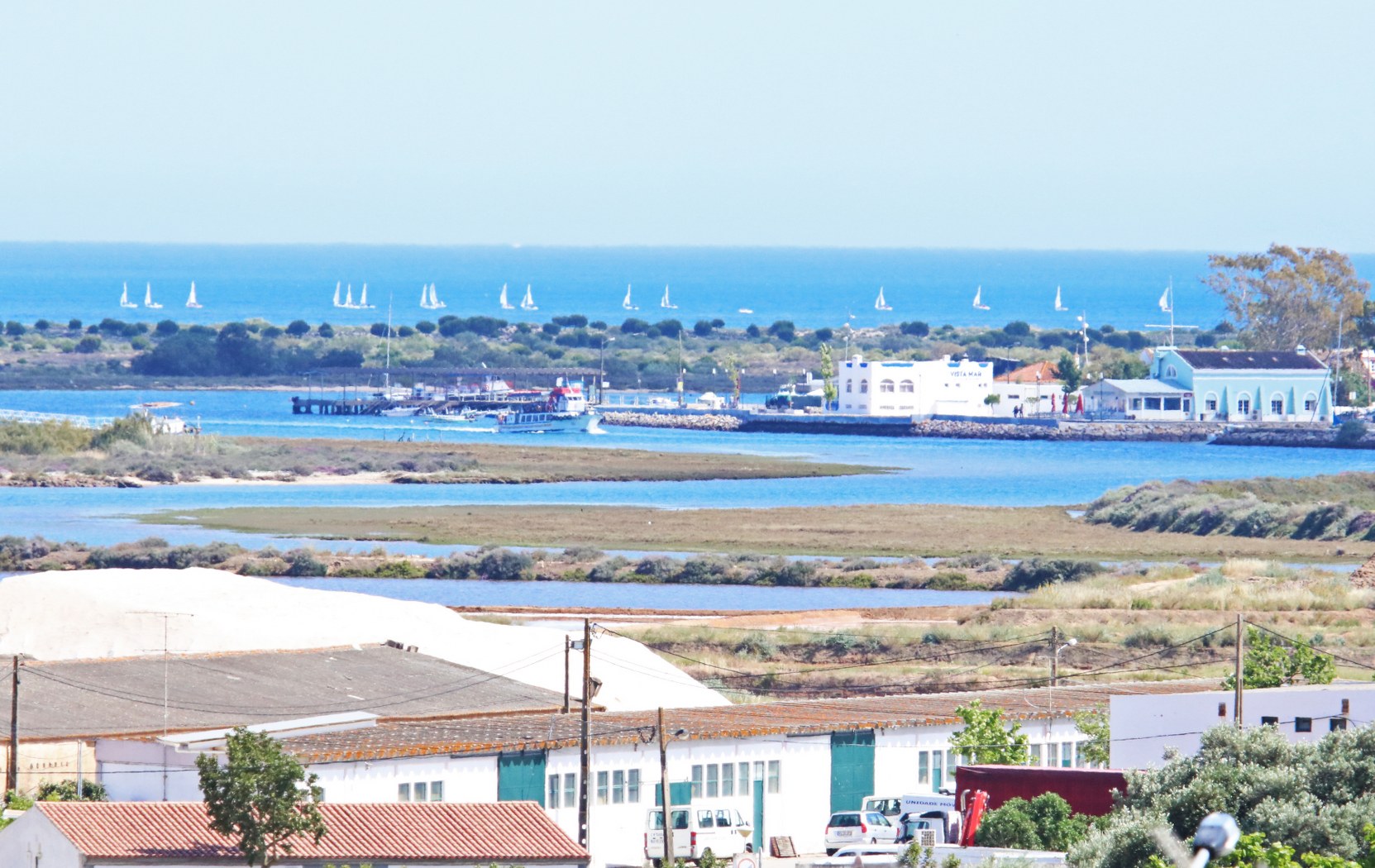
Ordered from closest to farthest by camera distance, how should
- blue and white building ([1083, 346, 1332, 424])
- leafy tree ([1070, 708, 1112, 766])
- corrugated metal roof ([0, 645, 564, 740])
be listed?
A: leafy tree ([1070, 708, 1112, 766])
corrugated metal roof ([0, 645, 564, 740])
blue and white building ([1083, 346, 1332, 424])

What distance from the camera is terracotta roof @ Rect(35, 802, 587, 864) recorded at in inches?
838

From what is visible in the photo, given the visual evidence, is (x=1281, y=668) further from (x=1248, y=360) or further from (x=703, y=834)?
(x=1248, y=360)

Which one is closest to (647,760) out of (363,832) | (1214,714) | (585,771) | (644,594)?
(585,771)

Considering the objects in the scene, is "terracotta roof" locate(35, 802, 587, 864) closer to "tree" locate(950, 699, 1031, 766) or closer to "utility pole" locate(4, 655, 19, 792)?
"utility pole" locate(4, 655, 19, 792)

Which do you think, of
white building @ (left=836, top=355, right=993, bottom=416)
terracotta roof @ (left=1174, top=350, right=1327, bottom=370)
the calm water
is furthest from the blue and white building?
the calm water

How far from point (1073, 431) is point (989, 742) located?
102m

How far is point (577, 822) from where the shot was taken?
27.6 meters

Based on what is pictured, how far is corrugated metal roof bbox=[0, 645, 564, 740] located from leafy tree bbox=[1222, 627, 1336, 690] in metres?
10.5

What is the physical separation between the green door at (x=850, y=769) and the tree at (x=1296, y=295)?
121 metres

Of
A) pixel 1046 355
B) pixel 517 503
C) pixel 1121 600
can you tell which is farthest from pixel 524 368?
pixel 1121 600

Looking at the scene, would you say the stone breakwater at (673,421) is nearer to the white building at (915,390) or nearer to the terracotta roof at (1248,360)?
the white building at (915,390)

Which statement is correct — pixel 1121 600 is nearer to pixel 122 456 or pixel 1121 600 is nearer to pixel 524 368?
pixel 122 456

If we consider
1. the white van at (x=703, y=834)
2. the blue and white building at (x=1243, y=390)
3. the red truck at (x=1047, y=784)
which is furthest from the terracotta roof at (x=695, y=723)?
the blue and white building at (x=1243, y=390)

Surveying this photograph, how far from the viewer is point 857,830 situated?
85.2ft
